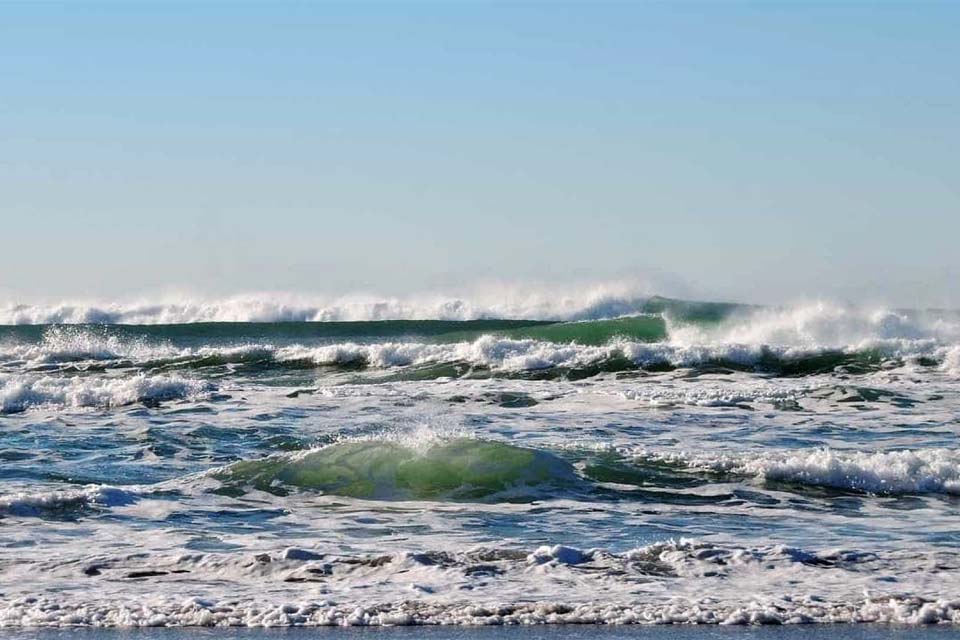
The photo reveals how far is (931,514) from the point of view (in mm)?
10633

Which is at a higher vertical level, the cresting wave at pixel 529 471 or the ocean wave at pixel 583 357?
the ocean wave at pixel 583 357

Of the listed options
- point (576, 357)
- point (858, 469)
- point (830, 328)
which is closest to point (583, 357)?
point (576, 357)

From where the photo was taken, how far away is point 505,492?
38.5 ft

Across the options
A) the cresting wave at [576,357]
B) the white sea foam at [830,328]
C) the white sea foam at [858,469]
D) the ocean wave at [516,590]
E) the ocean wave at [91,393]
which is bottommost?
the ocean wave at [516,590]

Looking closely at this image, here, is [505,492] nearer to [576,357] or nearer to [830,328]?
[576,357]

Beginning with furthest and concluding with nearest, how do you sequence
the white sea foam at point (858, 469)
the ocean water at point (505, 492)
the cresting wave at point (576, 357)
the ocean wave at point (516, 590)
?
the cresting wave at point (576, 357)
the white sea foam at point (858, 469)
the ocean water at point (505, 492)
the ocean wave at point (516, 590)

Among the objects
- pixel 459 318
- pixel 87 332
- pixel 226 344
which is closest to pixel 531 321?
pixel 459 318

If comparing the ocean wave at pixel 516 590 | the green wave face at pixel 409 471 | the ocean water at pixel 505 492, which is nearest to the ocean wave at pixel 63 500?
the ocean water at pixel 505 492

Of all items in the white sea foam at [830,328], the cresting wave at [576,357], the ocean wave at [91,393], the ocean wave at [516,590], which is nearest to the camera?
the ocean wave at [516,590]

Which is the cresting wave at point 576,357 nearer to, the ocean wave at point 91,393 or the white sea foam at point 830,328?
the white sea foam at point 830,328

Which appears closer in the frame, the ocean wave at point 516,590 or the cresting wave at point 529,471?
the ocean wave at point 516,590

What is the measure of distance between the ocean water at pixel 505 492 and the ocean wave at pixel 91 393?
0.19 feet

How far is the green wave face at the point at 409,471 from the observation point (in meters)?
11.9

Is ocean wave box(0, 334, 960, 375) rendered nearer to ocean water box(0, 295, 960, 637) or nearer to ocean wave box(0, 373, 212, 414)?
ocean water box(0, 295, 960, 637)
